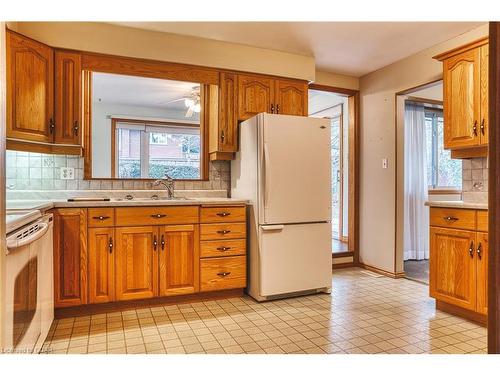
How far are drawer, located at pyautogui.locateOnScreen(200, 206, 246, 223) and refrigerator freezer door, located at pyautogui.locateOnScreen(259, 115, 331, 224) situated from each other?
223 mm

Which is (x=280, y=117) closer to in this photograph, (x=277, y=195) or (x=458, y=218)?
(x=277, y=195)

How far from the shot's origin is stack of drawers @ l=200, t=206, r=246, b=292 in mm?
2926

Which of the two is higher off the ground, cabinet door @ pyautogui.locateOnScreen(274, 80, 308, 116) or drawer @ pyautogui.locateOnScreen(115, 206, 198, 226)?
cabinet door @ pyautogui.locateOnScreen(274, 80, 308, 116)

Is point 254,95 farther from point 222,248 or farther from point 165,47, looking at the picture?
point 222,248

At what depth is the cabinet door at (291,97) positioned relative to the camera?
3516 millimetres

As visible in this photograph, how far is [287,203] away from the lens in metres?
3.00

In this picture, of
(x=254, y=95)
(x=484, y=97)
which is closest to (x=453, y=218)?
(x=484, y=97)

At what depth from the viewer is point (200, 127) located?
3498mm

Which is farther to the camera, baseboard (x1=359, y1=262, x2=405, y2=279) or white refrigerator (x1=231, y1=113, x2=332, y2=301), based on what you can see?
baseboard (x1=359, y1=262, x2=405, y2=279)

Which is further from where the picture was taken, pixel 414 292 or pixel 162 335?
pixel 414 292

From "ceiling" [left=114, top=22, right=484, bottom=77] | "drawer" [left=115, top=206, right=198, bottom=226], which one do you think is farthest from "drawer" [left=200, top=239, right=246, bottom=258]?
"ceiling" [left=114, top=22, right=484, bottom=77]

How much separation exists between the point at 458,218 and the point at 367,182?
1640 mm

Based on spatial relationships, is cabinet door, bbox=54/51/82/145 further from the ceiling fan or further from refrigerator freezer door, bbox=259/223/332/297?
refrigerator freezer door, bbox=259/223/332/297
